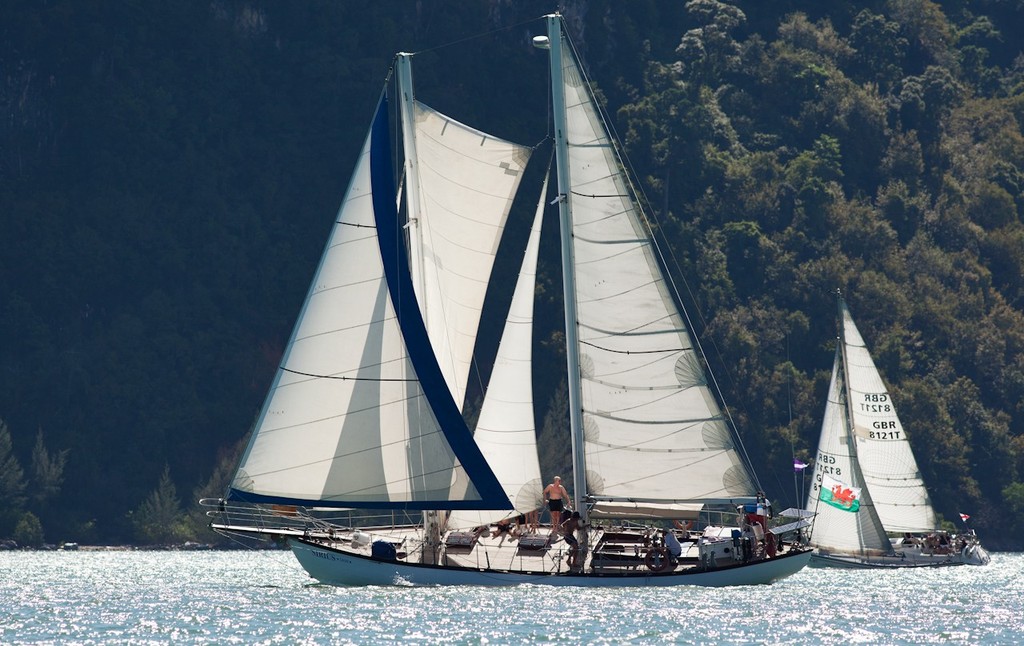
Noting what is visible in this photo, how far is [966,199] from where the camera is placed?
10244 centimetres

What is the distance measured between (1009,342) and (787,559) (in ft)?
203

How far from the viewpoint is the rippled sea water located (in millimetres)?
28312

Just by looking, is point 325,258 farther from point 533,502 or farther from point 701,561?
point 701,561

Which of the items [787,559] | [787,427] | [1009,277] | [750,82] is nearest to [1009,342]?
[1009,277]

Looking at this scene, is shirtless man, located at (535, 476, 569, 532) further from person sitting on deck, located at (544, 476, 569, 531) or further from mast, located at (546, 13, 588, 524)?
mast, located at (546, 13, 588, 524)

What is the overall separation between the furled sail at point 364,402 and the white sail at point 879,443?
79.1 feet

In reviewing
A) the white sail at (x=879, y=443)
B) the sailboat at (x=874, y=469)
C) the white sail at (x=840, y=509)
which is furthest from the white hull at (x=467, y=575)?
the white sail at (x=879, y=443)

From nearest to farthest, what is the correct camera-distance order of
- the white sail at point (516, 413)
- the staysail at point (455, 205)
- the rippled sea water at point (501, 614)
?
the rippled sea water at point (501, 614) → the white sail at point (516, 413) → the staysail at point (455, 205)

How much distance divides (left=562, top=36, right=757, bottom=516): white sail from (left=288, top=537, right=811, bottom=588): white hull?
151 cm

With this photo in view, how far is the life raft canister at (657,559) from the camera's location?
34.6 m

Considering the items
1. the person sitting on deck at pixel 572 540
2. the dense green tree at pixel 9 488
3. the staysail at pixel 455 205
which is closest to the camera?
the person sitting on deck at pixel 572 540

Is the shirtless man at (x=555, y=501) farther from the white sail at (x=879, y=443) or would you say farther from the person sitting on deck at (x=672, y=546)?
the white sail at (x=879, y=443)

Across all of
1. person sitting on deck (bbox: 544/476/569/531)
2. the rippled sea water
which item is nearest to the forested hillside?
the rippled sea water

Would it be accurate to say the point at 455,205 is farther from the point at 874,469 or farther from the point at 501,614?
the point at 874,469
